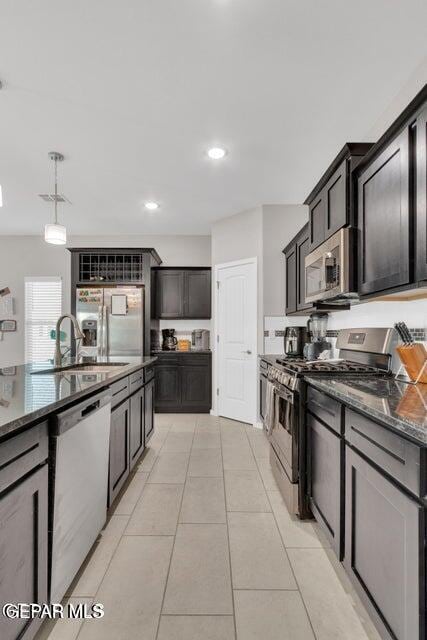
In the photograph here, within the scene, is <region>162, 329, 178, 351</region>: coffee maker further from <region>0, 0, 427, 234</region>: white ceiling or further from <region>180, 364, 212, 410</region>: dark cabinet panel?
<region>0, 0, 427, 234</region>: white ceiling

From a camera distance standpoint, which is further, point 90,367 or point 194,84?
point 90,367

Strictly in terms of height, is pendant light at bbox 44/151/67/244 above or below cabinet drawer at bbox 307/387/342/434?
above

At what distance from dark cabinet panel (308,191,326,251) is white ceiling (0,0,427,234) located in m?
0.61

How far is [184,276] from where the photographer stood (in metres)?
5.42

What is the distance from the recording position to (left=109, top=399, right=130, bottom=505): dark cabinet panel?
2.13m

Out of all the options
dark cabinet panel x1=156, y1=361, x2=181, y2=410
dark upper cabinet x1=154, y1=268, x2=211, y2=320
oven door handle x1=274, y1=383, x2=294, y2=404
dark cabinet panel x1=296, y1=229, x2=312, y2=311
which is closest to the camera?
oven door handle x1=274, y1=383, x2=294, y2=404

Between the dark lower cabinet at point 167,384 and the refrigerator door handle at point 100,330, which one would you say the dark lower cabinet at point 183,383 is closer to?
the dark lower cabinet at point 167,384

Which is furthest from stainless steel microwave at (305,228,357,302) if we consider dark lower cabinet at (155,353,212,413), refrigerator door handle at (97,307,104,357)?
refrigerator door handle at (97,307,104,357)

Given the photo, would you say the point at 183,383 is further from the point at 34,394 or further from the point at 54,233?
the point at 34,394

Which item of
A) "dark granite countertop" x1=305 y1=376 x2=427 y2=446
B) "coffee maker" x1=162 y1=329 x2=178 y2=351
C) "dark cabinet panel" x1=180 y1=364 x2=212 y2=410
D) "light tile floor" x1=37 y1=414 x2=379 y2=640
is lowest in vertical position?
"light tile floor" x1=37 y1=414 x2=379 y2=640

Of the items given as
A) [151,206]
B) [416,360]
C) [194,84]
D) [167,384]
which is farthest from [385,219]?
[167,384]

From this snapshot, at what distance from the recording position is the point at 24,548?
1.11 metres

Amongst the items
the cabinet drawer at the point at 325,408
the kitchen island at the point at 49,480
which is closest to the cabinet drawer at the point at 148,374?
the kitchen island at the point at 49,480

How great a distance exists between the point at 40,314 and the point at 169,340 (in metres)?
2.31
